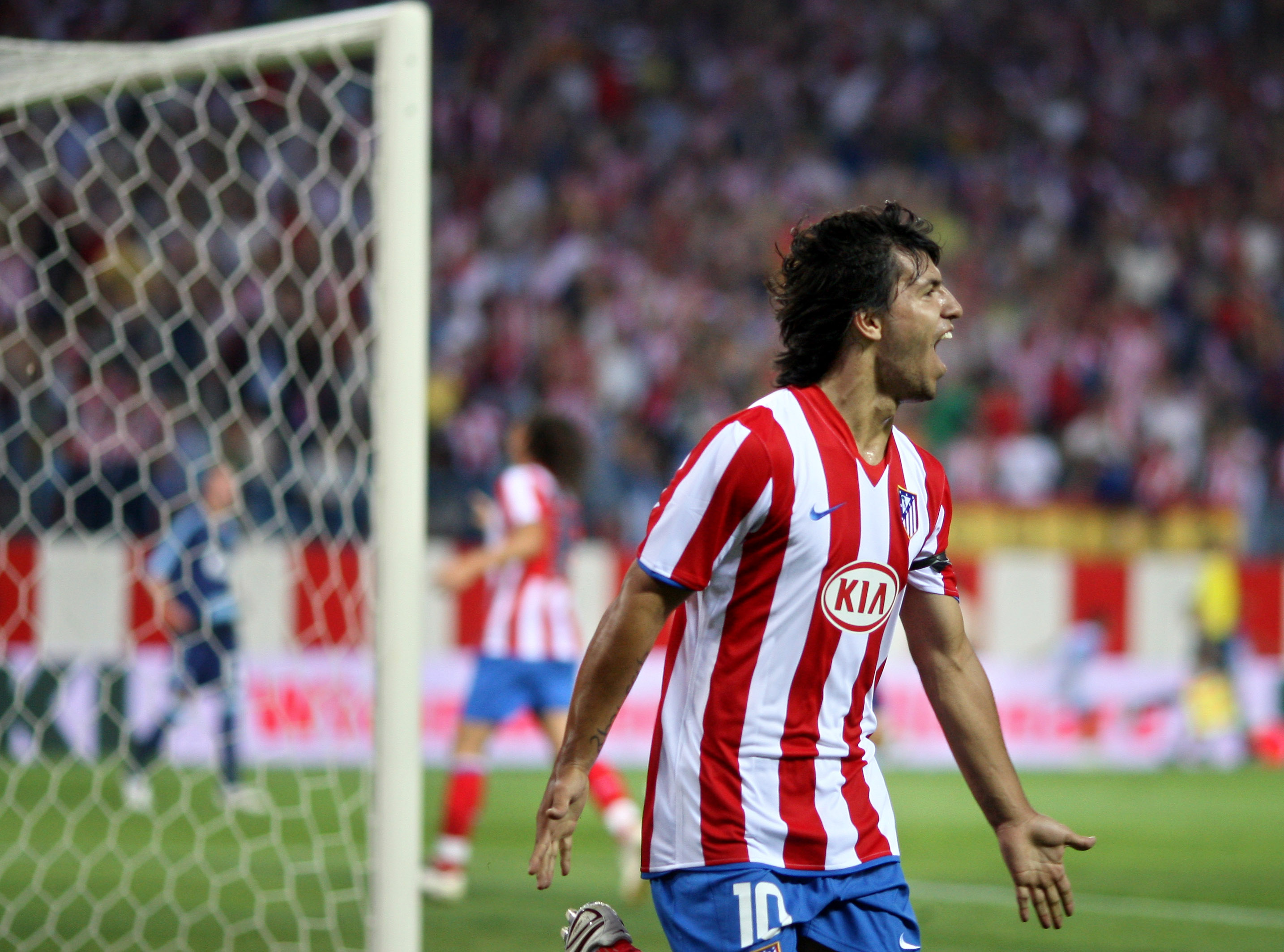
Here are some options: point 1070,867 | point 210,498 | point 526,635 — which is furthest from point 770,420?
point 210,498

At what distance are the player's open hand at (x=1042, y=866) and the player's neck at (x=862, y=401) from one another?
71 centimetres

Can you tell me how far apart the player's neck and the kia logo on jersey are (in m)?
0.20

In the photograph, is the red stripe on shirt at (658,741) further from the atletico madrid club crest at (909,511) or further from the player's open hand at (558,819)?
the atletico madrid club crest at (909,511)

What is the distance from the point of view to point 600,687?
2.70 metres

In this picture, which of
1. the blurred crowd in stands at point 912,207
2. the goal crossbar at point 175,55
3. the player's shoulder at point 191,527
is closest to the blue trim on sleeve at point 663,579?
the goal crossbar at point 175,55

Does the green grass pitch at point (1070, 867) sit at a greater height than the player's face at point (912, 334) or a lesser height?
lesser

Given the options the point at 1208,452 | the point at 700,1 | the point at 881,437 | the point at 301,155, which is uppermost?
the point at 700,1

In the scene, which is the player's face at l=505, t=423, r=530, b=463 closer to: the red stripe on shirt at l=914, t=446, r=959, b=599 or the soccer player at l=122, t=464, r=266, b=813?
the soccer player at l=122, t=464, r=266, b=813

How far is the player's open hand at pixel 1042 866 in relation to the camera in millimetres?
2842

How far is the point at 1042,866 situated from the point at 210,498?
256 inches

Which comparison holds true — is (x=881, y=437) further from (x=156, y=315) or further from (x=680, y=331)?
(x=680, y=331)

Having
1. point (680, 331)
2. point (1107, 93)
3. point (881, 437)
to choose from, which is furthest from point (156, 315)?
point (1107, 93)

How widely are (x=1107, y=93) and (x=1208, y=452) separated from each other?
580cm

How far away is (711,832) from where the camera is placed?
8.88 ft
